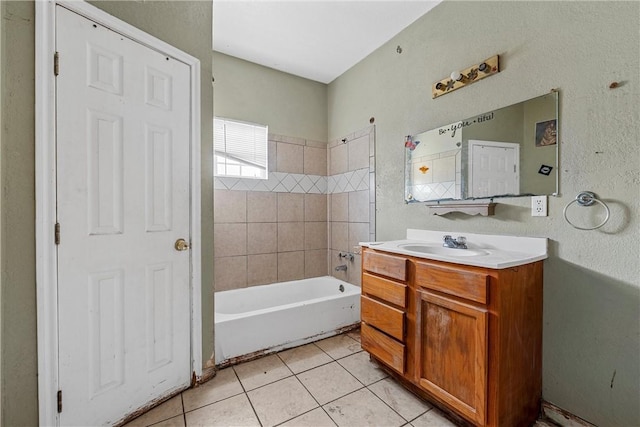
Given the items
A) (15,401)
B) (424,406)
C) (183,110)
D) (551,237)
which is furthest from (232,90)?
(424,406)

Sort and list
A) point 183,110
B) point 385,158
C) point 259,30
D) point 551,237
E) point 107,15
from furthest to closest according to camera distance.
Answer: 1. point 385,158
2. point 259,30
3. point 183,110
4. point 551,237
5. point 107,15

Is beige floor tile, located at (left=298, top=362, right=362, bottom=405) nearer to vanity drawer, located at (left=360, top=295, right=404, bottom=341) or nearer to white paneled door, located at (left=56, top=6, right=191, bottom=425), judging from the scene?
vanity drawer, located at (left=360, top=295, right=404, bottom=341)

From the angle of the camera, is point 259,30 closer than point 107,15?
No

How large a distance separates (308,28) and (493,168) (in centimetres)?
180

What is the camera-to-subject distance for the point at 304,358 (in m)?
2.02

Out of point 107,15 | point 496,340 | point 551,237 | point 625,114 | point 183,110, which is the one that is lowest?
point 496,340

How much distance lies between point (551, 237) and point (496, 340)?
0.66m

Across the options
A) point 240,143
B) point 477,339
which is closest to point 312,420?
point 477,339

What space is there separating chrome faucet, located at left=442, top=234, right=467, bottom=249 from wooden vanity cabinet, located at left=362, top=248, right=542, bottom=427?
37 centimetres

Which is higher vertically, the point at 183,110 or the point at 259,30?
the point at 259,30

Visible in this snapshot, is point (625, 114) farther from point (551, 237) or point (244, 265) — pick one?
point (244, 265)

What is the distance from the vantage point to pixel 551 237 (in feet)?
4.74

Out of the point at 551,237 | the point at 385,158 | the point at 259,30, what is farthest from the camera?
the point at 385,158

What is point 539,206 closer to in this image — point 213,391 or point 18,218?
point 213,391
